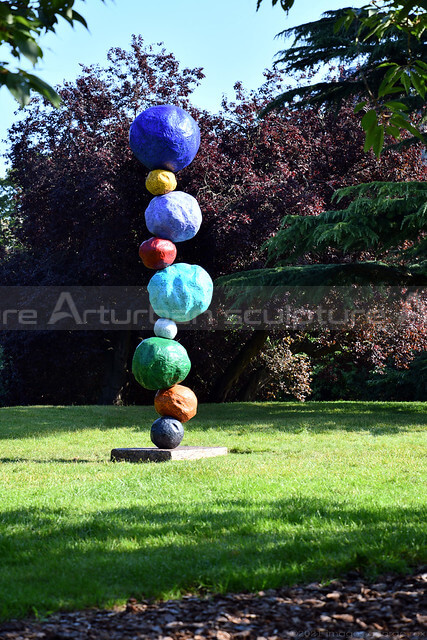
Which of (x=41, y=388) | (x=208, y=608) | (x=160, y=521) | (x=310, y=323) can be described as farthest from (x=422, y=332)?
(x=208, y=608)

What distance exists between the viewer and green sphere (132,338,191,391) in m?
7.75

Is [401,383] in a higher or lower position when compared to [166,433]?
higher

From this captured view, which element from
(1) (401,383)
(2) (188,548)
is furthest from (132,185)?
(2) (188,548)

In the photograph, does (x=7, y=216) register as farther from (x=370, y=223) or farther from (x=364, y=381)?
(x=370, y=223)

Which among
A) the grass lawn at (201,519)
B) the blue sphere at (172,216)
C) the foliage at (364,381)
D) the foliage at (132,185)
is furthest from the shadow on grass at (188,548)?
the foliage at (364,381)

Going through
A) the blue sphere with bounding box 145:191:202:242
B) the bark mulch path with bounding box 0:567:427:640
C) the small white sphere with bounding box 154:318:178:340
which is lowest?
the bark mulch path with bounding box 0:567:427:640

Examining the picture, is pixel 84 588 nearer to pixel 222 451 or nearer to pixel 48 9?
pixel 48 9

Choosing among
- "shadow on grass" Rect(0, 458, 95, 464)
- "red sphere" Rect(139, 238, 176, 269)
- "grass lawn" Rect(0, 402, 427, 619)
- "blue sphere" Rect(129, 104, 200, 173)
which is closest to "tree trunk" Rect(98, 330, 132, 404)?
"grass lawn" Rect(0, 402, 427, 619)

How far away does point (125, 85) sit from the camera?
15.3 metres

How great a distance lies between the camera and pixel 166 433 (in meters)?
7.87

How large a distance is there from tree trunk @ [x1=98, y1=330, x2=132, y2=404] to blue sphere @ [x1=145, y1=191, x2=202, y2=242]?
8.17 metres

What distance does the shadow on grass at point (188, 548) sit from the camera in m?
3.44

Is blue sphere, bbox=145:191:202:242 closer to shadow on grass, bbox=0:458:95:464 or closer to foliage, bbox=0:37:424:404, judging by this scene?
shadow on grass, bbox=0:458:95:464

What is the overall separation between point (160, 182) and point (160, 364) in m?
2.14
